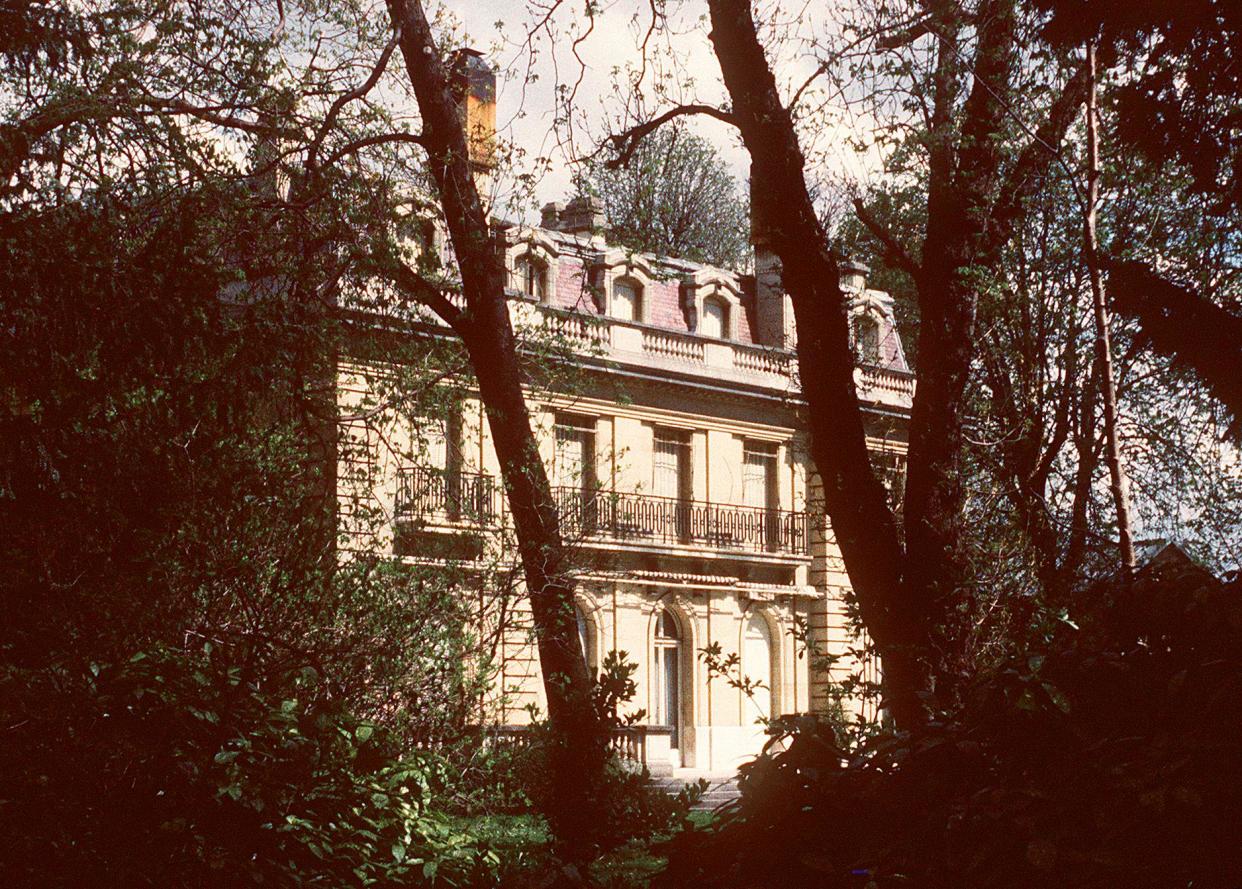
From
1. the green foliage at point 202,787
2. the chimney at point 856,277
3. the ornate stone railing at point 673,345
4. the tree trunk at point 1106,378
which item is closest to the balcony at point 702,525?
the ornate stone railing at point 673,345

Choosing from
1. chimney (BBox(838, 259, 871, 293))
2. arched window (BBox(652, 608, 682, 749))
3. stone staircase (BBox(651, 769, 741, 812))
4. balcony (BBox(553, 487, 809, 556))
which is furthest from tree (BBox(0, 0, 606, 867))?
chimney (BBox(838, 259, 871, 293))

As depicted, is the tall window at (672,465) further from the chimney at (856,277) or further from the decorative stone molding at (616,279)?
the chimney at (856,277)

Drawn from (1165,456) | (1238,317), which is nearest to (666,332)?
(1165,456)

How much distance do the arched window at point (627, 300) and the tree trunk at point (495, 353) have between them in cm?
2176

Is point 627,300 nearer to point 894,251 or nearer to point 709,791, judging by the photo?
point 709,791

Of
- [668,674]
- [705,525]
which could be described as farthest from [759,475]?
[668,674]

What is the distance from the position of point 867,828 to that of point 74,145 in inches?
259

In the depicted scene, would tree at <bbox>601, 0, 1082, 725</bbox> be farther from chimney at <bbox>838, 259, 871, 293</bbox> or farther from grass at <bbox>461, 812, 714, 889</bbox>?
chimney at <bbox>838, 259, 871, 293</bbox>

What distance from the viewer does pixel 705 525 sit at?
35.1m

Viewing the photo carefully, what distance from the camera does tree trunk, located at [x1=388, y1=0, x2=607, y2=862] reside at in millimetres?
12141

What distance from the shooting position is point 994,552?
12.5m

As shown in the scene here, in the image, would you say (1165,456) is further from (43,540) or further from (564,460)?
(43,540)

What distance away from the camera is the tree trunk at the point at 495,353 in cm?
1214

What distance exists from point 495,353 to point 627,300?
22767 mm
